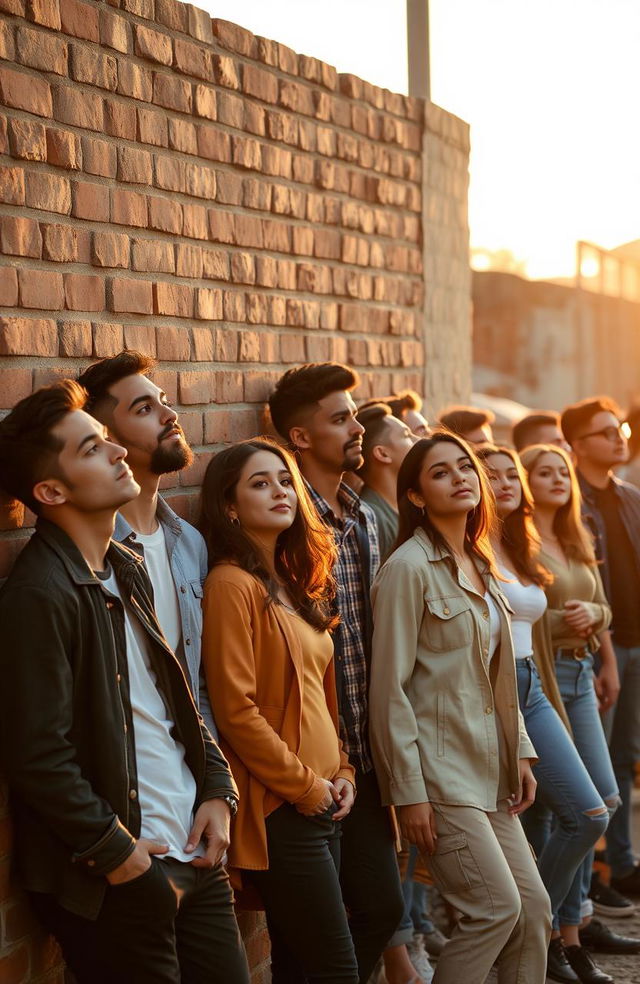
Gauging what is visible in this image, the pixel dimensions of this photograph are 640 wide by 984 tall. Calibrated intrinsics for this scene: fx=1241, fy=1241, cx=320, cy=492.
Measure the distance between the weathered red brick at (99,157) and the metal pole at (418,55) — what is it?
2871 mm

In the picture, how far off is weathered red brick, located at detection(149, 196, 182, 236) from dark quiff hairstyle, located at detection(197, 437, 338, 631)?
737 millimetres

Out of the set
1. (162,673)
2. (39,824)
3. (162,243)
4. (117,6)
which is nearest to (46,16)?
(117,6)

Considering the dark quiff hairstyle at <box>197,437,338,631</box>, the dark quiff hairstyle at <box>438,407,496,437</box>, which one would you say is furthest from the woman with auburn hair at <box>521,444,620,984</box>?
the dark quiff hairstyle at <box>197,437,338,631</box>

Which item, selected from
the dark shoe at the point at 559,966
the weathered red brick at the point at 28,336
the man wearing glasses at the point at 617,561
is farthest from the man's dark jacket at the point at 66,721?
the man wearing glasses at the point at 617,561

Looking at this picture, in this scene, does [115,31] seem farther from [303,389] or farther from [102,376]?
[303,389]

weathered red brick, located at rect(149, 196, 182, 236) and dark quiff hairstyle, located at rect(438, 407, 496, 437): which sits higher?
weathered red brick, located at rect(149, 196, 182, 236)

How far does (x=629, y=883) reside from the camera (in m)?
6.07

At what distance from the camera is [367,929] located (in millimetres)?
4133

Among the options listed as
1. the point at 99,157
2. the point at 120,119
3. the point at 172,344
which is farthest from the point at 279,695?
the point at 120,119

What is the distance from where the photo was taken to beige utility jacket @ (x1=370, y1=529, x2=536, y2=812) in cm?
405

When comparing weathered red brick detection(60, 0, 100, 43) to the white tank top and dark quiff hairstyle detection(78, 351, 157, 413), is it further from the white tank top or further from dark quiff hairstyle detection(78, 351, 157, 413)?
the white tank top

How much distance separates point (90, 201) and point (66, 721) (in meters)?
1.55

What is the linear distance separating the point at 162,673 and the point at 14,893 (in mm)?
666

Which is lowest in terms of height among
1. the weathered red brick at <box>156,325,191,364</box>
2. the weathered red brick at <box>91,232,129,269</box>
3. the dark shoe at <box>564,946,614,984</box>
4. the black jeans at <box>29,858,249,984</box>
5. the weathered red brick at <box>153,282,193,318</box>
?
the dark shoe at <box>564,946,614,984</box>
